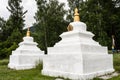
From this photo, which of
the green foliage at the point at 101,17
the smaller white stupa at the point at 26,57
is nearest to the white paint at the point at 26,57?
the smaller white stupa at the point at 26,57

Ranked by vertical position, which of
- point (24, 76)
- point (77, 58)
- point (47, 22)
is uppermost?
point (47, 22)

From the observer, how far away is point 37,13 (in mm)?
30000

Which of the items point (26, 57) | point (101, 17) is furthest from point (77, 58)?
point (101, 17)

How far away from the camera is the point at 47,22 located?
30391 mm

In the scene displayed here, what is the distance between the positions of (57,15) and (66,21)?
Answer: 7.91 feet

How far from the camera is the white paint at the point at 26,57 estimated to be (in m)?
12.5

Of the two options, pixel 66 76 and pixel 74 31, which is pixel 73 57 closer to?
pixel 66 76

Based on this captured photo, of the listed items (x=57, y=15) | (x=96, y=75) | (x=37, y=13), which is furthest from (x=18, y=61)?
(x=57, y=15)

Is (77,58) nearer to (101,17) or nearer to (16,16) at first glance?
(101,17)

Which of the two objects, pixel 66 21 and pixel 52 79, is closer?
pixel 52 79

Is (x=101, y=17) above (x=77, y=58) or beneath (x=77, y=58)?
above

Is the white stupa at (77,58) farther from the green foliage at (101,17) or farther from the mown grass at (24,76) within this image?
the green foliage at (101,17)

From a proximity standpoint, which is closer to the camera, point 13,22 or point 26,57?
point 26,57

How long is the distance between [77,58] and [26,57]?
6.06 metres
